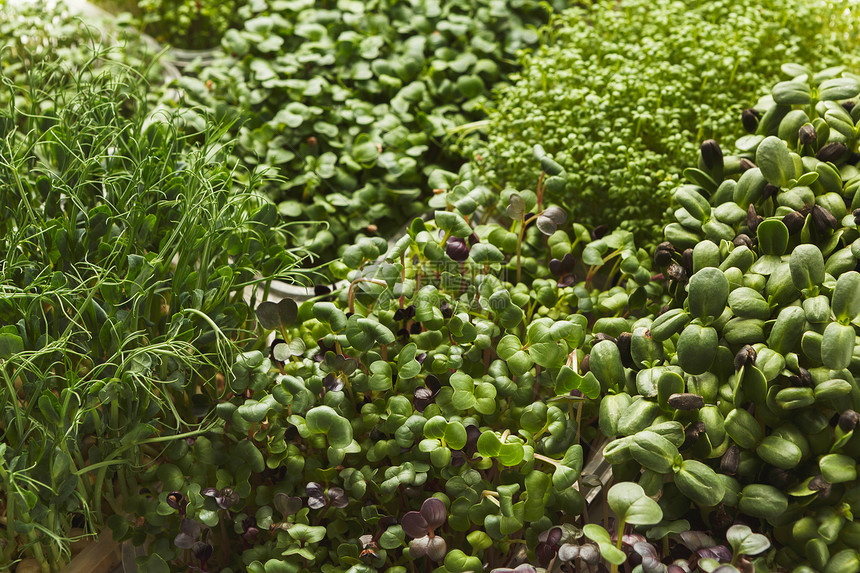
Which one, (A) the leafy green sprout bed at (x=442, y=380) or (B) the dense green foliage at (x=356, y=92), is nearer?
(A) the leafy green sprout bed at (x=442, y=380)

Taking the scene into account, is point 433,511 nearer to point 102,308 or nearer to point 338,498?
point 338,498

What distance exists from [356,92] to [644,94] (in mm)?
733

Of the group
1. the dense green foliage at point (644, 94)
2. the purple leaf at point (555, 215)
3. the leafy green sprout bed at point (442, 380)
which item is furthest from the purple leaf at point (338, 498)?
the dense green foliage at point (644, 94)

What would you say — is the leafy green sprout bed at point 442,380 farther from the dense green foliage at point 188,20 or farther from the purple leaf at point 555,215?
the dense green foliage at point 188,20

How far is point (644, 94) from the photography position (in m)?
1.57

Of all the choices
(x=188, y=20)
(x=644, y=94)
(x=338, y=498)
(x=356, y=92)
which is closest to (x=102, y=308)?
(x=338, y=498)

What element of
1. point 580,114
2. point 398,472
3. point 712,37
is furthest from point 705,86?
point 398,472

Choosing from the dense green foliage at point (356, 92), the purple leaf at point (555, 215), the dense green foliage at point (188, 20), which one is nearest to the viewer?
the purple leaf at point (555, 215)

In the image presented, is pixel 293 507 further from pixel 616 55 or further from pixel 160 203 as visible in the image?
pixel 616 55

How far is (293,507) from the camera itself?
1048 mm

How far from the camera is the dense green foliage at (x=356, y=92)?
1.71 meters

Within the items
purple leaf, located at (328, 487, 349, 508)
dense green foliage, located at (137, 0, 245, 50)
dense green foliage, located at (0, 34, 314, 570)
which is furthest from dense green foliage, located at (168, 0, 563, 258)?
purple leaf, located at (328, 487, 349, 508)

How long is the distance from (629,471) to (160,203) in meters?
0.82

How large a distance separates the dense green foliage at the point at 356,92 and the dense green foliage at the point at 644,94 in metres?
0.20
